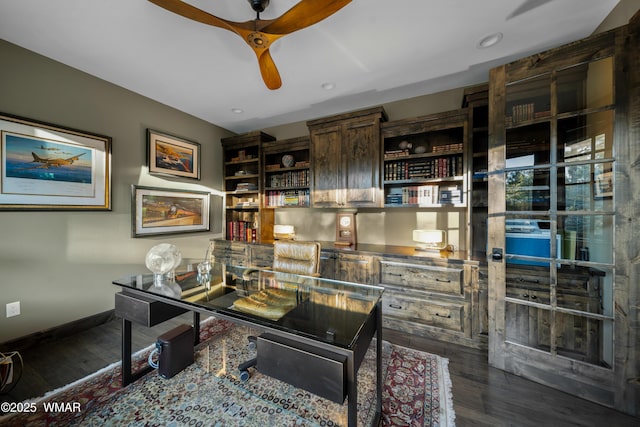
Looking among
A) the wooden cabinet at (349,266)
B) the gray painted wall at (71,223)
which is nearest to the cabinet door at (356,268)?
the wooden cabinet at (349,266)

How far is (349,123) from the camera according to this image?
2.96m

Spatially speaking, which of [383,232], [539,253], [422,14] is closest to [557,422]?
[539,253]

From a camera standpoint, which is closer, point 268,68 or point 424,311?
point 268,68

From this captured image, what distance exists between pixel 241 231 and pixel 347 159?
7.03ft

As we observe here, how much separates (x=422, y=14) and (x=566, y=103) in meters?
1.25

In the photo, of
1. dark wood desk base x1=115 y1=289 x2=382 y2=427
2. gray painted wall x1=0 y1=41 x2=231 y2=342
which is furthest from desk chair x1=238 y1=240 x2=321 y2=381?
gray painted wall x1=0 y1=41 x2=231 y2=342

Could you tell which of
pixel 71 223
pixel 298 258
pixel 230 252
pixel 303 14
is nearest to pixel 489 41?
pixel 303 14

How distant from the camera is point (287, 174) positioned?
360 cm

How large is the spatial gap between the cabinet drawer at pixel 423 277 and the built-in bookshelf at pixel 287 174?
4.75 ft

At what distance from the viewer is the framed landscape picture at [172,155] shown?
3049 millimetres

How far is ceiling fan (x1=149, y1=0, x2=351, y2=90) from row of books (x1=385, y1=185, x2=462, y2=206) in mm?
1991

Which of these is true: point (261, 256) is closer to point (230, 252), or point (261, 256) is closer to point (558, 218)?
point (230, 252)

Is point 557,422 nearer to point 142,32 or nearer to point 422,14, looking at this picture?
point 422,14

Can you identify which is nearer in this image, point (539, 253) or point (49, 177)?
point (539, 253)
